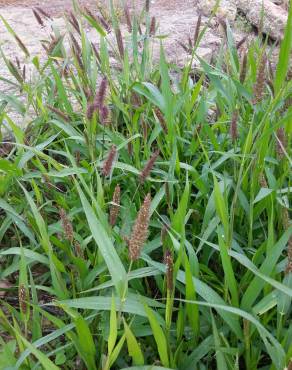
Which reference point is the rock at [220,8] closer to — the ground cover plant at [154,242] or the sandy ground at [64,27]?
the sandy ground at [64,27]

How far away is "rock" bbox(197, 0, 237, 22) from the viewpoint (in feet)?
13.4

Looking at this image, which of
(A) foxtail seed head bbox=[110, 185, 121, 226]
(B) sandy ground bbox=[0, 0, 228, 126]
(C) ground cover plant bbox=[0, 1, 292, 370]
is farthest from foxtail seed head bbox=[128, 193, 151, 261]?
(B) sandy ground bbox=[0, 0, 228, 126]

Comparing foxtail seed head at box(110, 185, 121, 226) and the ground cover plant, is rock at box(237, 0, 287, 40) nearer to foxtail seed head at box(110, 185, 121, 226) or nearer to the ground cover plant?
the ground cover plant

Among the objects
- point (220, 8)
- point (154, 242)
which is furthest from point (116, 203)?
point (220, 8)

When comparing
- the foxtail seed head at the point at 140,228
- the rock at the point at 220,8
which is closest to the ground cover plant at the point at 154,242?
the foxtail seed head at the point at 140,228

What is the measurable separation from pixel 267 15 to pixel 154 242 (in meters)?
3.31

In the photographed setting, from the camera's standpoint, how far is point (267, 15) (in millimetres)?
4172

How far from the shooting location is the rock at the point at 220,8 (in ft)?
13.4

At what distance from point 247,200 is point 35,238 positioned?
0.70m

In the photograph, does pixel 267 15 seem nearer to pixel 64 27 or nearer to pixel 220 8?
pixel 220 8

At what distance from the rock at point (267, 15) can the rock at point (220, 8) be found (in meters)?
0.12

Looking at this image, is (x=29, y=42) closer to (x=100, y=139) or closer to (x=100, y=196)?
(x=100, y=139)

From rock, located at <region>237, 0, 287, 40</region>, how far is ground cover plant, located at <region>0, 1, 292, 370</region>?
7.31 ft

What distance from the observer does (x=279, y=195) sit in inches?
58.6
